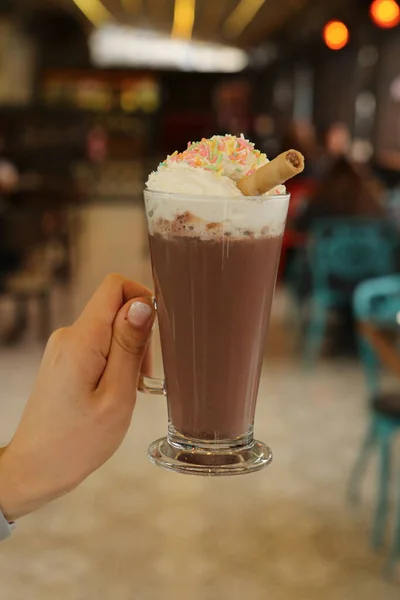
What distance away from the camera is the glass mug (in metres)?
0.84

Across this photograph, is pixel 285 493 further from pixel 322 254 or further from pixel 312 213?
pixel 312 213

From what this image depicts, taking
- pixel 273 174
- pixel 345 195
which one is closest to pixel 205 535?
pixel 273 174

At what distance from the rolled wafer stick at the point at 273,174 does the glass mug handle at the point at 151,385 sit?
0.27 m

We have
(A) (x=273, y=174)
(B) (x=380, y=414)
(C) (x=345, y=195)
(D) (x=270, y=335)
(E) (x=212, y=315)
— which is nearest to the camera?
(A) (x=273, y=174)

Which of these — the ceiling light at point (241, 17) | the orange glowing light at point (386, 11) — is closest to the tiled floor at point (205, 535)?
the orange glowing light at point (386, 11)

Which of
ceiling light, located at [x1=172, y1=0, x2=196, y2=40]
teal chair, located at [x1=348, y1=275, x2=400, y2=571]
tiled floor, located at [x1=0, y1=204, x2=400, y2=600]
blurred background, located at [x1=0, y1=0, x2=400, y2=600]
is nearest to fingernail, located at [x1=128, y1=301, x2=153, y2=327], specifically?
blurred background, located at [x1=0, y1=0, x2=400, y2=600]

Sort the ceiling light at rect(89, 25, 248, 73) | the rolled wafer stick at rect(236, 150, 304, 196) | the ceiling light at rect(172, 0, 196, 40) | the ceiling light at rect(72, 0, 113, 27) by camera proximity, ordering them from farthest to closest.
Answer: the ceiling light at rect(89, 25, 248, 73)
the ceiling light at rect(172, 0, 196, 40)
the ceiling light at rect(72, 0, 113, 27)
the rolled wafer stick at rect(236, 150, 304, 196)

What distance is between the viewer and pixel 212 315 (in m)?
0.86

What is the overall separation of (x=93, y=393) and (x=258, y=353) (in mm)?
195

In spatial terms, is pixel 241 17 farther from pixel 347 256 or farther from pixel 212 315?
pixel 212 315

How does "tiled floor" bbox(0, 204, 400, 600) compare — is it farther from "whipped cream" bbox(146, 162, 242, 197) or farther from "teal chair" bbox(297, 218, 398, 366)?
"whipped cream" bbox(146, 162, 242, 197)

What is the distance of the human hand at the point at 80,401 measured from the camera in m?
0.88

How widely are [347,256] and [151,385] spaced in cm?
451

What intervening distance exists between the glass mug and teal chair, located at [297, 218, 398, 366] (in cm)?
450
